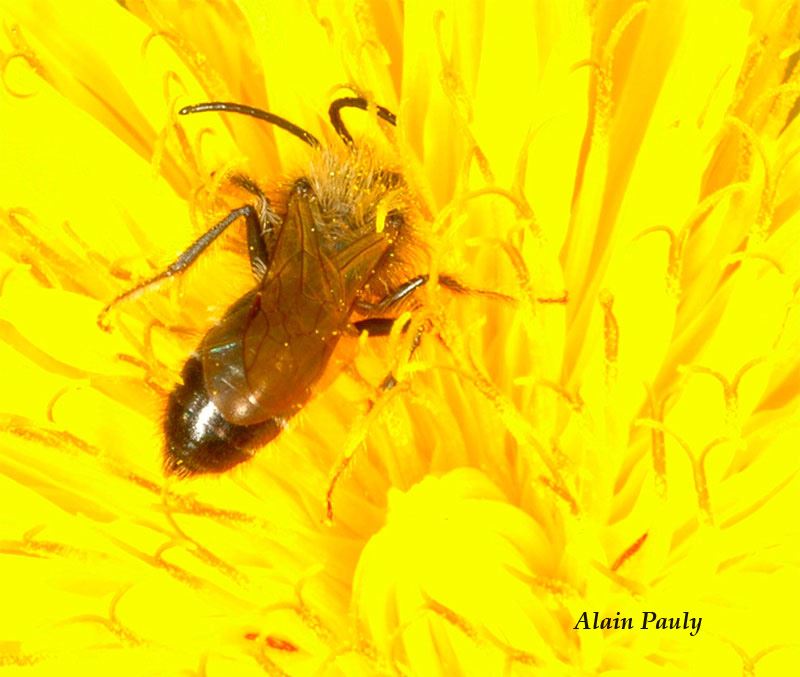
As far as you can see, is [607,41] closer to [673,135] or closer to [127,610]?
[673,135]

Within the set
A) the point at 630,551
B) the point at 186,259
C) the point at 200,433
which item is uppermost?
the point at 186,259

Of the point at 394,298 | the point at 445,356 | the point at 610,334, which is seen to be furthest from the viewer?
the point at 445,356

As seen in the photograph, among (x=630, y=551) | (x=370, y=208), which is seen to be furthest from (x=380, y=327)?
(x=630, y=551)

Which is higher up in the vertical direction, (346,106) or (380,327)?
(346,106)

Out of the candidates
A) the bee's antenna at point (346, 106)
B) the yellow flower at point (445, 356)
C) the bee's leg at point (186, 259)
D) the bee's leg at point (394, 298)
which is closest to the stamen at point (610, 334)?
the yellow flower at point (445, 356)

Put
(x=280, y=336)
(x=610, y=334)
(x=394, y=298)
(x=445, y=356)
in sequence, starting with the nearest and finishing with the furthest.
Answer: (x=280, y=336) < (x=610, y=334) < (x=394, y=298) < (x=445, y=356)

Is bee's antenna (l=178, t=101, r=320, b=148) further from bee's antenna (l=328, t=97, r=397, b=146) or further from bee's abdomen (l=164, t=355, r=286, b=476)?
bee's abdomen (l=164, t=355, r=286, b=476)

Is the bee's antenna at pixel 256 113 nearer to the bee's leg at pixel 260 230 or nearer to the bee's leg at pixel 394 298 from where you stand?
the bee's leg at pixel 260 230

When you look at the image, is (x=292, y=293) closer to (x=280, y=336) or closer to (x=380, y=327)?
(x=280, y=336)
